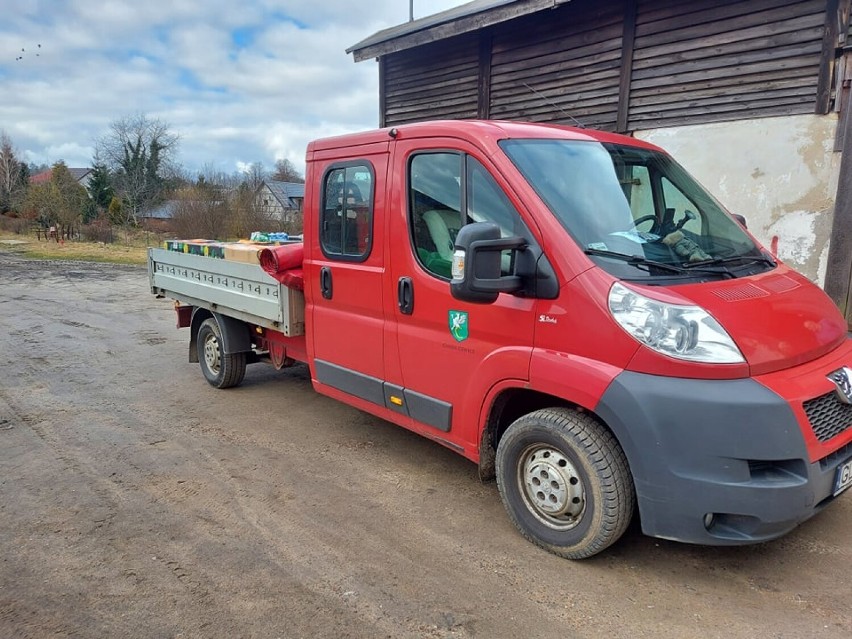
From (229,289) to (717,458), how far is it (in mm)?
4341

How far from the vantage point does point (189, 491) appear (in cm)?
399

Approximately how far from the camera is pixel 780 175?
6871 millimetres

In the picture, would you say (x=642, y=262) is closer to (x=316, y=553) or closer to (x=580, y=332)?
(x=580, y=332)

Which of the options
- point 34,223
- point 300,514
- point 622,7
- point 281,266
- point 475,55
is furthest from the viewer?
point 34,223

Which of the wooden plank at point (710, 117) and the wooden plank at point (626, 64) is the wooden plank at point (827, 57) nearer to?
the wooden plank at point (710, 117)

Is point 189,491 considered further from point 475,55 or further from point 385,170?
point 475,55

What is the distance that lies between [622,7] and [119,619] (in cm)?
855

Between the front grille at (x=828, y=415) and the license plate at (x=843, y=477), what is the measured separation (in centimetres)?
16

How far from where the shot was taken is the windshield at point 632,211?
10.1 feet

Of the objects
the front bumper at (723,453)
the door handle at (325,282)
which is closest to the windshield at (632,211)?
the front bumper at (723,453)

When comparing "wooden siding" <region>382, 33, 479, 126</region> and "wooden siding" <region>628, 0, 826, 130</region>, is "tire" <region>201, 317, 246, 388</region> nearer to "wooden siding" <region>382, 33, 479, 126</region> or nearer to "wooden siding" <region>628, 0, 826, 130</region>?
"wooden siding" <region>628, 0, 826, 130</region>

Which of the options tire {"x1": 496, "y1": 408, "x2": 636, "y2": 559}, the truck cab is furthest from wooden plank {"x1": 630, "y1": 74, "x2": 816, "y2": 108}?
tire {"x1": 496, "y1": 408, "x2": 636, "y2": 559}

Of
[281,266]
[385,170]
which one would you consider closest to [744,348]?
[385,170]

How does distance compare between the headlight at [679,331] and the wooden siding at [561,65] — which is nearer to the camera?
the headlight at [679,331]
